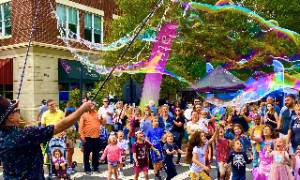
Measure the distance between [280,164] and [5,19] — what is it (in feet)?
60.8

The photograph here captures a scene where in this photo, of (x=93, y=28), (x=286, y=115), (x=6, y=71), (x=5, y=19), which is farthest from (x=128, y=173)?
(x=93, y=28)

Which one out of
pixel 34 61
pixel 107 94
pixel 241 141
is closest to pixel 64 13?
pixel 34 61

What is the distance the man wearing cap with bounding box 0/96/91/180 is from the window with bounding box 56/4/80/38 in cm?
1904

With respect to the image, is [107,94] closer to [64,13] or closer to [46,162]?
[64,13]

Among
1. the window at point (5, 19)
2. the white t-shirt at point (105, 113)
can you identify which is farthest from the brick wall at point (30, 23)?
the white t-shirt at point (105, 113)

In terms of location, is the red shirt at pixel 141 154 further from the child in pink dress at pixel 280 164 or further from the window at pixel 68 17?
the window at pixel 68 17

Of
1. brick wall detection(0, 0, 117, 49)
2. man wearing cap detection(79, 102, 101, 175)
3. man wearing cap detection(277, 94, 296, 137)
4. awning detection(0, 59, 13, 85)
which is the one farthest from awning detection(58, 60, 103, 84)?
man wearing cap detection(277, 94, 296, 137)

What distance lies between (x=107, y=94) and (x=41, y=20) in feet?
19.4

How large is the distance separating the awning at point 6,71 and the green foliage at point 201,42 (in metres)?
6.21

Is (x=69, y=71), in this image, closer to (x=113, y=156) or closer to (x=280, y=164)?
(x=113, y=156)

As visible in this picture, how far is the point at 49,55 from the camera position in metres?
21.8

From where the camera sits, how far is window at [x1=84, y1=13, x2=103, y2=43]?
78.7 ft

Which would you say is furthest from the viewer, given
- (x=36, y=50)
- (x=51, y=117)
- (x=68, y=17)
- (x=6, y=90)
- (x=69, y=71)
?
(x=68, y=17)

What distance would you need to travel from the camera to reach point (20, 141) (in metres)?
3.36
